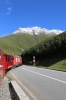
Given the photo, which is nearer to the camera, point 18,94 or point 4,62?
point 18,94

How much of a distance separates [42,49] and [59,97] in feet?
187

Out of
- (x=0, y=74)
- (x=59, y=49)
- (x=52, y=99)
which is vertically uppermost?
(x=59, y=49)

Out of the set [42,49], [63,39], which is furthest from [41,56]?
[63,39]

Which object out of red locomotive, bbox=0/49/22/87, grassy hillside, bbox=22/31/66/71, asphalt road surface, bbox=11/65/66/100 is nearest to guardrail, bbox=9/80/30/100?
asphalt road surface, bbox=11/65/66/100

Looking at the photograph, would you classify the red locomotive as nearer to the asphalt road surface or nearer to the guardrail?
the guardrail

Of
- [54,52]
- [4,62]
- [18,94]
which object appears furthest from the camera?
[54,52]

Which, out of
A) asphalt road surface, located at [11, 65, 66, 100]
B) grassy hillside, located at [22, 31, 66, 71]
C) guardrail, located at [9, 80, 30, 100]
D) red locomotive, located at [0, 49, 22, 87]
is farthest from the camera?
grassy hillside, located at [22, 31, 66, 71]

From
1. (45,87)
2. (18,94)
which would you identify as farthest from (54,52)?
(18,94)

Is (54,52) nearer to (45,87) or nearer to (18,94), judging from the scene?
(45,87)

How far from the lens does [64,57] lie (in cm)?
5438

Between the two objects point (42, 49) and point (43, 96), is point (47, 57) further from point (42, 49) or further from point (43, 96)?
point (43, 96)

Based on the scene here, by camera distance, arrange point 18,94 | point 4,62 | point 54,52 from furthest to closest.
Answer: point 54,52, point 4,62, point 18,94

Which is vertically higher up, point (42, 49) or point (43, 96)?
point (42, 49)

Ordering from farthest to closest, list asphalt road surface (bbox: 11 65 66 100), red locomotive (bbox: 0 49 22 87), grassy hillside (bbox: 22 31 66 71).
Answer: grassy hillside (bbox: 22 31 66 71)
red locomotive (bbox: 0 49 22 87)
asphalt road surface (bbox: 11 65 66 100)
